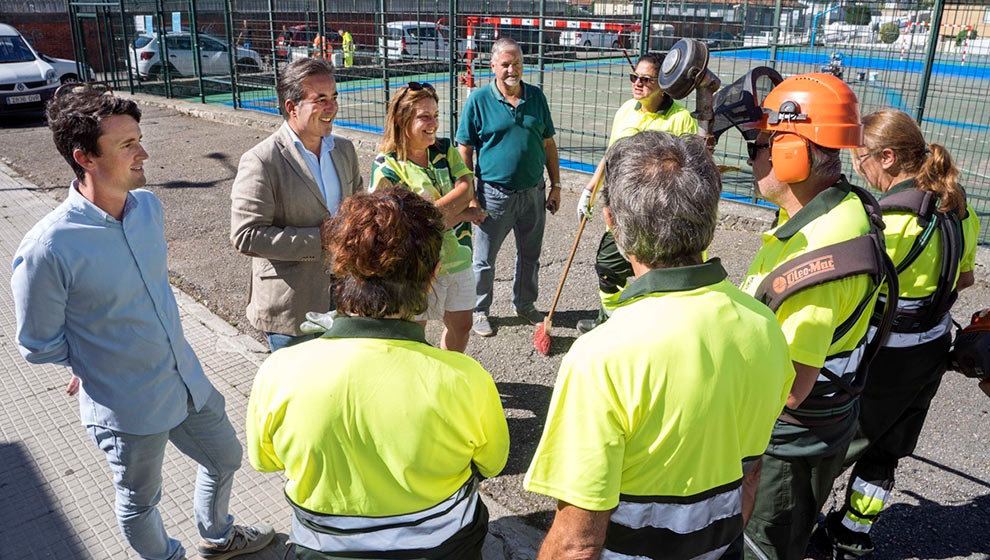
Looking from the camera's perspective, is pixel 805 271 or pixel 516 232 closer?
pixel 805 271

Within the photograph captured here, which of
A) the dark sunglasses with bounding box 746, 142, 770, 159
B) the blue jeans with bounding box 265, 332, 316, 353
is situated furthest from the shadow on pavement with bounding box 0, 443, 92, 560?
the dark sunglasses with bounding box 746, 142, 770, 159

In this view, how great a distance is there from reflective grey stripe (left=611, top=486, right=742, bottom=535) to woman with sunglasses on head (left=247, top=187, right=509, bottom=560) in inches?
14.6

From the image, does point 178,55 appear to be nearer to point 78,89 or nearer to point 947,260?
point 78,89

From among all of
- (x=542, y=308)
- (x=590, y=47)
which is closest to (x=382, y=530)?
(x=542, y=308)

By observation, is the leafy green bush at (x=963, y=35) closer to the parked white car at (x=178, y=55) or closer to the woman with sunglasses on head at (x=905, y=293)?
the woman with sunglasses on head at (x=905, y=293)

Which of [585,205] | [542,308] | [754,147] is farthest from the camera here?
[542,308]

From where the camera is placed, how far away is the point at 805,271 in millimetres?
2033

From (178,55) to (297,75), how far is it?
17.4 metres

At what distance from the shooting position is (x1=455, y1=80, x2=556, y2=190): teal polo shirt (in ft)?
16.7

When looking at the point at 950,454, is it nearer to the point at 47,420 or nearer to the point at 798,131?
the point at 798,131

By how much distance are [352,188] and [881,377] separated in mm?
2526

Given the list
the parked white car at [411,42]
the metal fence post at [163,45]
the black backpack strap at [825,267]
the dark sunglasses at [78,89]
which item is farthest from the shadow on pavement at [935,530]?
the metal fence post at [163,45]

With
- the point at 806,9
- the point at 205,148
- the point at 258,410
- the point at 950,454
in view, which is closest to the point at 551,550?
the point at 258,410

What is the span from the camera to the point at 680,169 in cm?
169
